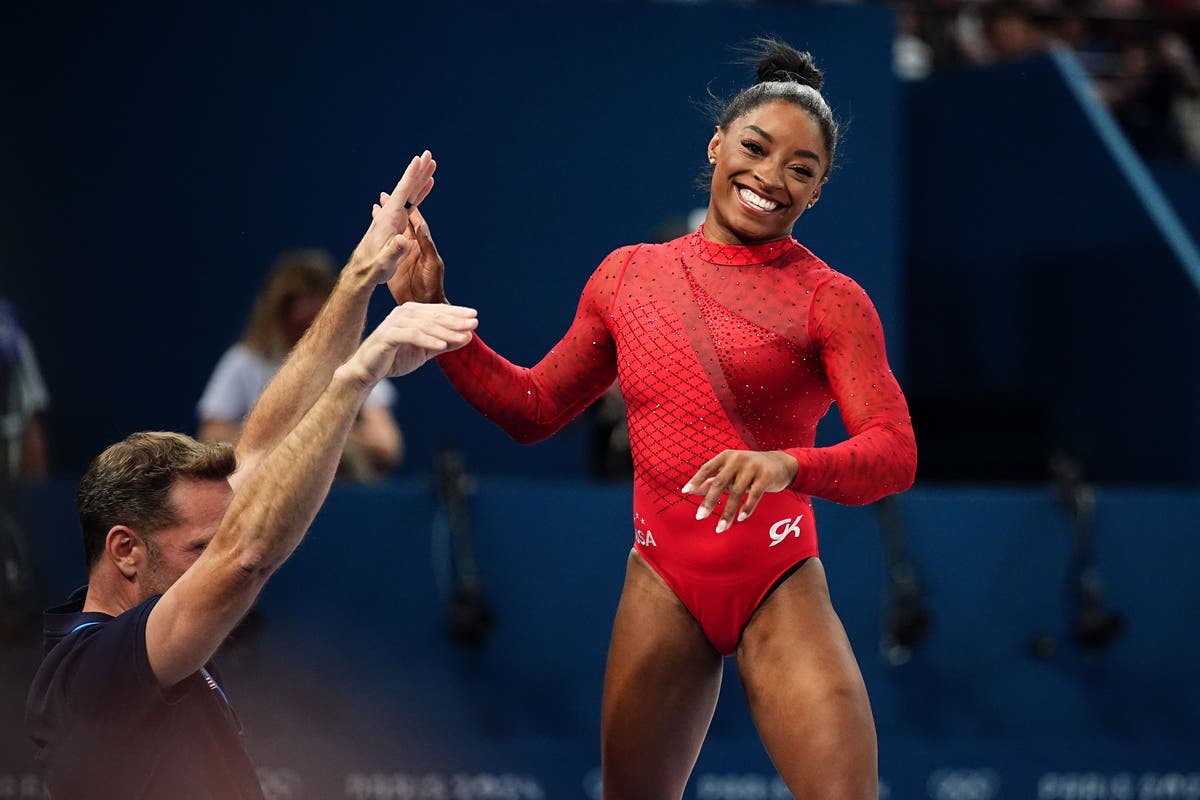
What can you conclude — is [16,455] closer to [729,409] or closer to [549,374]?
[549,374]

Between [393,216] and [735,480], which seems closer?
[735,480]

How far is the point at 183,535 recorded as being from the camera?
2631mm

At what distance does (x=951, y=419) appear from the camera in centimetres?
663

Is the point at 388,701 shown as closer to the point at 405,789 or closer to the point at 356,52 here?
the point at 405,789

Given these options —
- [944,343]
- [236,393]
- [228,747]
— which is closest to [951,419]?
[944,343]

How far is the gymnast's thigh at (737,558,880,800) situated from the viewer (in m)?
2.56

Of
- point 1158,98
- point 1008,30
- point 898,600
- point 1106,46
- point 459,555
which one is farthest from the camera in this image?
→ point 1106,46

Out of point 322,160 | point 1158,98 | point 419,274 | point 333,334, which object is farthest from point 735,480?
point 1158,98

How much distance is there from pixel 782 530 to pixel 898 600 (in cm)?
238

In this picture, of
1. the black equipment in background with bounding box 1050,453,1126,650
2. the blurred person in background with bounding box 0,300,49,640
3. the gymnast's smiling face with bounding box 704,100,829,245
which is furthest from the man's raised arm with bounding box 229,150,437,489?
the black equipment in background with bounding box 1050,453,1126,650

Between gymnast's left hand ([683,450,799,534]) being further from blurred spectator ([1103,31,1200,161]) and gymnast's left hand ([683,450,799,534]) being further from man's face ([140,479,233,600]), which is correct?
blurred spectator ([1103,31,1200,161])

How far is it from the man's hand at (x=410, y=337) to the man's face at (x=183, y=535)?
1.25 ft

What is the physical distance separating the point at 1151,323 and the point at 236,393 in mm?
3544

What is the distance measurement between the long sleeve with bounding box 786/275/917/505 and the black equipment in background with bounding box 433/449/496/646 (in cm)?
233
